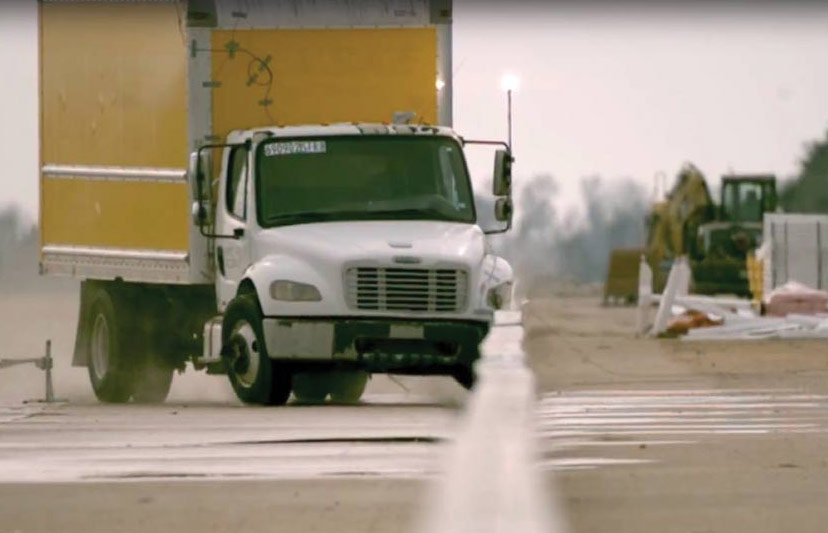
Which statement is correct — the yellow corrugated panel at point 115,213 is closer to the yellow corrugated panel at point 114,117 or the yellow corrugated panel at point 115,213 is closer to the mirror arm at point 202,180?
the yellow corrugated panel at point 114,117

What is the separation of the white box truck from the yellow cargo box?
0.06 ft

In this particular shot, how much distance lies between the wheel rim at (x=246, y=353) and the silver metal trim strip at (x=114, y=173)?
1.97 m

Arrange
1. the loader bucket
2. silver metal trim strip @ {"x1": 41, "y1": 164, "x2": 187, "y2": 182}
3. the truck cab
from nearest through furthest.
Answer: the truck cab < silver metal trim strip @ {"x1": 41, "y1": 164, "x2": 187, "y2": 182} < the loader bucket

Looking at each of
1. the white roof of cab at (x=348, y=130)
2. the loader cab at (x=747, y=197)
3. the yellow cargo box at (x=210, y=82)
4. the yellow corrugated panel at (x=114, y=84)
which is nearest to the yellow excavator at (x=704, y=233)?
the loader cab at (x=747, y=197)

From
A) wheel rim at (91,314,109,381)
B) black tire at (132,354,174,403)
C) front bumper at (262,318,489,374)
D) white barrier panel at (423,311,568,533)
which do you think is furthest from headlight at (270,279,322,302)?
white barrier panel at (423,311,568,533)

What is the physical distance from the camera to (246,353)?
72.7 ft

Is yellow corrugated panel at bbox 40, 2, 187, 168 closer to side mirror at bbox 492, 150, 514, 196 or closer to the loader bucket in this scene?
side mirror at bbox 492, 150, 514, 196

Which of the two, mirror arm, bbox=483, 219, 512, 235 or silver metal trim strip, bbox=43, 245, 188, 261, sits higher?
mirror arm, bbox=483, 219, 512, 235

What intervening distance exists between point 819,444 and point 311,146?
826 cm

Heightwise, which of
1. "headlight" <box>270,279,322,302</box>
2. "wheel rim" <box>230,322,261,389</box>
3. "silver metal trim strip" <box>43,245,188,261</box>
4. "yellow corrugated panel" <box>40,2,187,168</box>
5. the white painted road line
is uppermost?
"yellow corrugated panel" <box>40,2,187,168</box>

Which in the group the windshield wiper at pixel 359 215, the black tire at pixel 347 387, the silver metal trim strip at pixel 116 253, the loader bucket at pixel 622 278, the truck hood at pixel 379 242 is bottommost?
the loader bucket at pixel 622 278

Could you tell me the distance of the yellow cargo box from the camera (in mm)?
23281

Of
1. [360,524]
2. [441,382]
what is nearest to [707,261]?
[441,382]

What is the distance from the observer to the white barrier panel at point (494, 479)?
6527 millimetres
